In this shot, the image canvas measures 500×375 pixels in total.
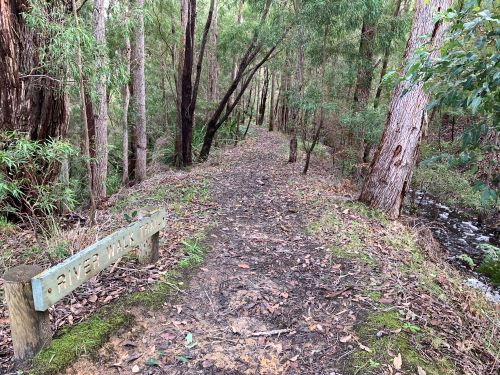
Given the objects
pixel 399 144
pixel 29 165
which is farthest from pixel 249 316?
pixel 399 144

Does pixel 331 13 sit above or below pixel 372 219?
above

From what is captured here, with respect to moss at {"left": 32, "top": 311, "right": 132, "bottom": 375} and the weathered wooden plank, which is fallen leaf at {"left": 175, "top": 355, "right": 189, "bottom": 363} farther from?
the weathered wooden plank

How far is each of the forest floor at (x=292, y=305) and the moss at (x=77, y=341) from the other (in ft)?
0.16

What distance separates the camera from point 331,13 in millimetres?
8617

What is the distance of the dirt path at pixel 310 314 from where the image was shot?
9.75 ft

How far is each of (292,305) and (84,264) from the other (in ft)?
7.02

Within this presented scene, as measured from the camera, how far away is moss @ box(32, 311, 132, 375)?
2580 millimetres

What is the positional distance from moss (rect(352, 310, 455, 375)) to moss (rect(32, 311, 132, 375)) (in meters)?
2.11

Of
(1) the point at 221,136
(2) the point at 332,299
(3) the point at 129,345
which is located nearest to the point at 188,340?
(3) the point at 129,345

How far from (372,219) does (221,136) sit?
1248 centimetres

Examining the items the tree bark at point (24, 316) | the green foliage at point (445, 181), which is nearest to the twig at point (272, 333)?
the tree bark at point (24, 316)

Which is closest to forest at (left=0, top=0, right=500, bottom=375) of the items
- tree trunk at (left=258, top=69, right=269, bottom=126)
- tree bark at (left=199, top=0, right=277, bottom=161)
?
tree bark at (left=199, top=0, right=277, bottom=161)

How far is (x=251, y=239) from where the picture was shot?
17.9 feet

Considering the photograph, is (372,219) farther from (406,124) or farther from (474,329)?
(474,329)
